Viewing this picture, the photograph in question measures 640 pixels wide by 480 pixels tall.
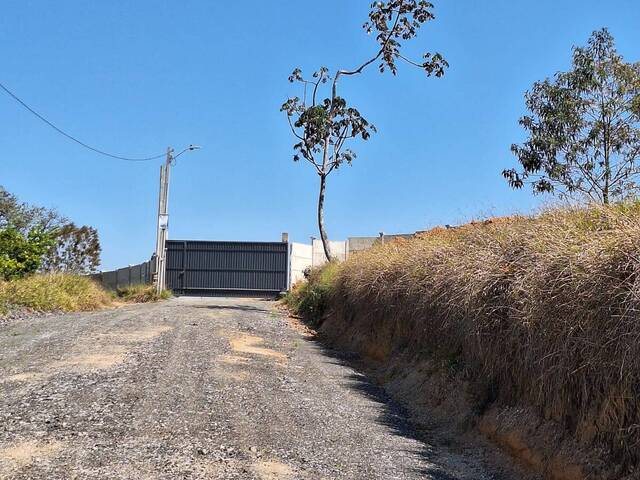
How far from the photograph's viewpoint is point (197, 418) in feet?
22.4

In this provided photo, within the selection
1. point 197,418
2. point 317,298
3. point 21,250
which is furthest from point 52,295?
point 197,418

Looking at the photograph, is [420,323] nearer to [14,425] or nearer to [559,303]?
[559,303]

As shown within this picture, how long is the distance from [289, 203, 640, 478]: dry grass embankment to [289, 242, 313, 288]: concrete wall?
20110 mm

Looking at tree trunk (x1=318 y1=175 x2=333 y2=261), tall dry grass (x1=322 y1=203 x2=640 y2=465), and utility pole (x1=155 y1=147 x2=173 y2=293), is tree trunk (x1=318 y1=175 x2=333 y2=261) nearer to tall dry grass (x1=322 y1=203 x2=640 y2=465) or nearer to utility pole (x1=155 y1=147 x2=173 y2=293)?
utility pole (x1=155 y1=147 x2=173 y2=293)

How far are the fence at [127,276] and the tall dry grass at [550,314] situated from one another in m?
23.7

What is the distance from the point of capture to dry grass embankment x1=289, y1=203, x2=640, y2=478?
4812mm

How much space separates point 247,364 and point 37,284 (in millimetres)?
11990

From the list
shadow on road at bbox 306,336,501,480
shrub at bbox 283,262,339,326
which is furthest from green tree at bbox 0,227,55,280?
shadow on road at bbox 306,336,501,480

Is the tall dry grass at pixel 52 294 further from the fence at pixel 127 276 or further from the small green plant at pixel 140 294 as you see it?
the fence at pixel 127 276

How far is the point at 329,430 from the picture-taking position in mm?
6930

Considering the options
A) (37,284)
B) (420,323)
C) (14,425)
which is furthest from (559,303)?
(37,284)

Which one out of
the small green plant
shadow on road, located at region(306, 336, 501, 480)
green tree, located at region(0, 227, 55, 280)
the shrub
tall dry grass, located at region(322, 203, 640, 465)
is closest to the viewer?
tall dry grass, located at region(322, 203, 640, 465)

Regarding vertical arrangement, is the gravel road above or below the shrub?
below

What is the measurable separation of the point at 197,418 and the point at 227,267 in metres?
24.8
